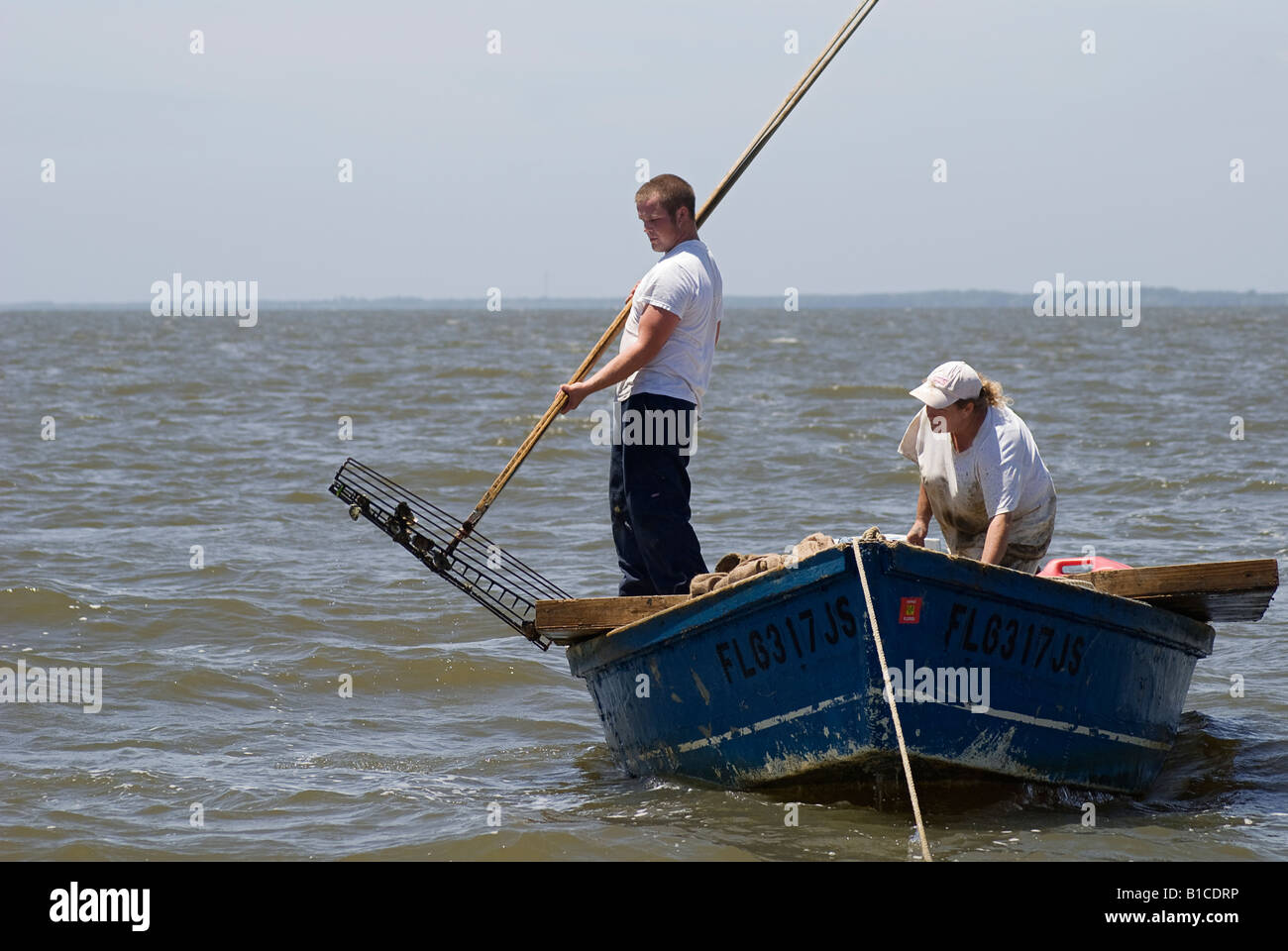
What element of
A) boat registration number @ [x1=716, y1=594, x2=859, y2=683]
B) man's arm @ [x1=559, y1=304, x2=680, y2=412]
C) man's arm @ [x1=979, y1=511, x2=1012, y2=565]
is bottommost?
boat registration number @ [x1=716, y1=594, x2=859, y2=683]

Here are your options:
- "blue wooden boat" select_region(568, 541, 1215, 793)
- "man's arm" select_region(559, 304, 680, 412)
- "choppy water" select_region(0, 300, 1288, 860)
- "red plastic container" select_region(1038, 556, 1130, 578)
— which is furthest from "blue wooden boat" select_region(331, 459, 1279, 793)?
"red plastic container" select_region(1038, 556, 1130, 578)

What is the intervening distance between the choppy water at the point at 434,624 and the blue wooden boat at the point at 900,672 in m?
0.23

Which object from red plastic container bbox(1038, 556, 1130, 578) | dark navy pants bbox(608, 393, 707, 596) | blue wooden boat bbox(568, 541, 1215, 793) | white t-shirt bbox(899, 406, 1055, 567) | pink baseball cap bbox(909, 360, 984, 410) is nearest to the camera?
blue wooden boat bbox(568, 541, 1215, 793)

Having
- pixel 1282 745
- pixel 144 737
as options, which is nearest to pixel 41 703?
pixel 144 737

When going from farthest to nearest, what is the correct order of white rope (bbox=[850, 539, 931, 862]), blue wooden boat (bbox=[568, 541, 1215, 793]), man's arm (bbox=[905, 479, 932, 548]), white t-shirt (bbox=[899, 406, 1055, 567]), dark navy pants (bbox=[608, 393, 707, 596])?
man's arm (bbox=[905, 479, 932, 548]) < dark navy pants (bbox=[608, 393, 707, 596]) < white t-shirt (bbox=[899, 406, 1055, 567]) < blue wooden boat (bbox=[568, 541, 1215, 793]) < white rope (bbox=[850, 539, 931, 862])

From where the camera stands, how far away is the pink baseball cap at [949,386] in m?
5.98

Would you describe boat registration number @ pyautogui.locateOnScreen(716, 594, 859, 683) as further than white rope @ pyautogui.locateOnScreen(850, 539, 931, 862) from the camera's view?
Yes

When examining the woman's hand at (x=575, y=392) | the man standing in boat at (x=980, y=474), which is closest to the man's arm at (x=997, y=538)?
the man standing in boat at (x=980, y=474)

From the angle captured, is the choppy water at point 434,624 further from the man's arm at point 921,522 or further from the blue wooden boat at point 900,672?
the man's arm at point 921,522

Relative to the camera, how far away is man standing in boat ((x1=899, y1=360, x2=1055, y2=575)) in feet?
19.8

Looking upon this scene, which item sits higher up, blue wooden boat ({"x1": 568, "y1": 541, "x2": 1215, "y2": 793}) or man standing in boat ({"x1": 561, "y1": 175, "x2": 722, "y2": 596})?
man standing in boat ({"x1": 561, "y1": 175, "x2": 722, "y2": 596})

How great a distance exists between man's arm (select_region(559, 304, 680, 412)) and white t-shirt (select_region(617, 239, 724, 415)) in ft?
0.10

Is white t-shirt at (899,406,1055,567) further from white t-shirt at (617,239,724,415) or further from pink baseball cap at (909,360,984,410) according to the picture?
white t-shirt at (617,239,724,415)
